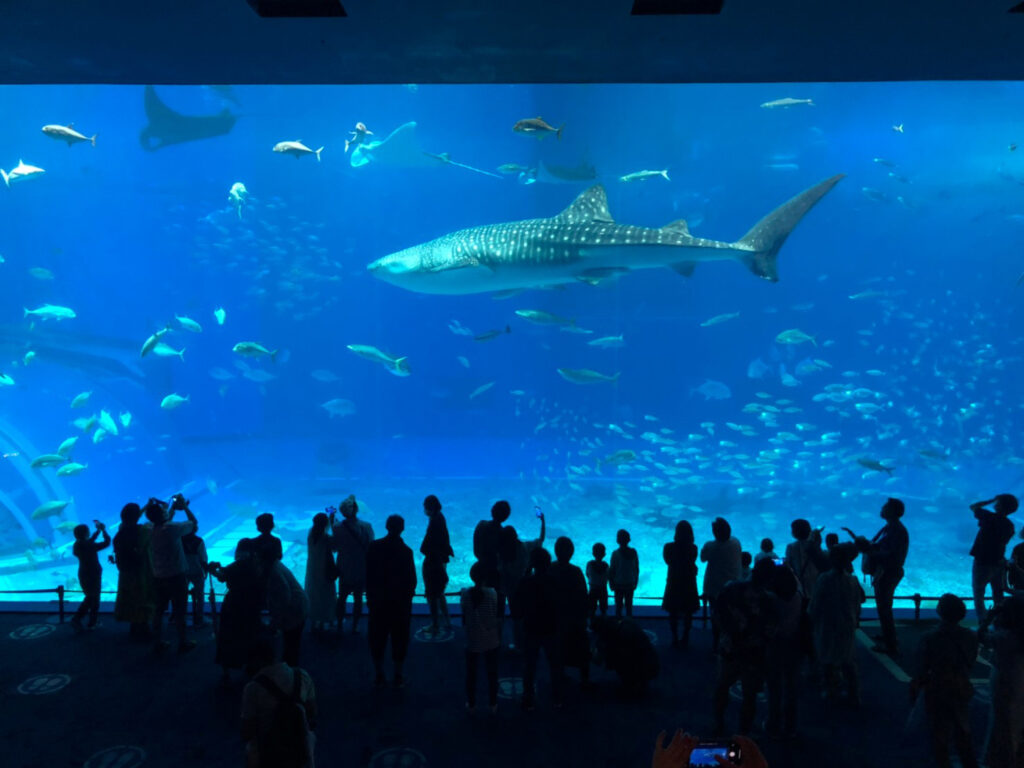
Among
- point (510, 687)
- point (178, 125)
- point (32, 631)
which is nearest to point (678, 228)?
point (510, 687)

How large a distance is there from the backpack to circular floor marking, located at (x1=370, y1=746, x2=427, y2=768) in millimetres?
982

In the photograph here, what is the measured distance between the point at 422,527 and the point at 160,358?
20465 millimetres

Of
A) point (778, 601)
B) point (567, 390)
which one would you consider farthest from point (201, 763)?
point (567, 390)

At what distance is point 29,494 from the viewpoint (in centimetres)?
2039

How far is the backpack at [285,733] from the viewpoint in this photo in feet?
8.39

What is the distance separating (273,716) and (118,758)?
172cm

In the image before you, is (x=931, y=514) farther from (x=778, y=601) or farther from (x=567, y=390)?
(x=567, y=390)

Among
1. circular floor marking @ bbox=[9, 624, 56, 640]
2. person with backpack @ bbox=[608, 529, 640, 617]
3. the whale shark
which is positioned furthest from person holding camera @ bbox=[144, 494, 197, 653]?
the whale shark

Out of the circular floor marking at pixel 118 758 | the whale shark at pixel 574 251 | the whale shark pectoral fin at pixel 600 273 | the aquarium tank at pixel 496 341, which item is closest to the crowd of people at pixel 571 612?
the circular floor marking at pixel 118 758

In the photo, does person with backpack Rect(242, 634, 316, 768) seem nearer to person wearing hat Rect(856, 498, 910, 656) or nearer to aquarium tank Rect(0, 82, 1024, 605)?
person wearing hat Rect(856, 498, 910, 656)

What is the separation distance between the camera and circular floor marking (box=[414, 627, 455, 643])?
5.14 meters

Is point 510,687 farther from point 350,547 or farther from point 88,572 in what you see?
point 88,572

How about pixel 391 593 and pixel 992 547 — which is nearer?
pixel 391 593

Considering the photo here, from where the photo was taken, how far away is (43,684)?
4348 mm
